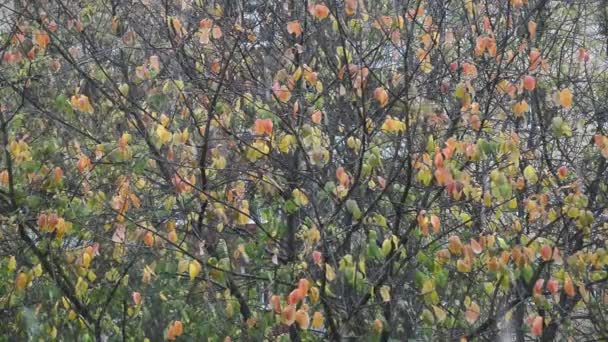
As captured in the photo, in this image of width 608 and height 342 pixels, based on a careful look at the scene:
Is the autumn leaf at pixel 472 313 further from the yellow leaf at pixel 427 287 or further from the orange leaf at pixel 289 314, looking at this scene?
the orange leaf at pixel 289 314

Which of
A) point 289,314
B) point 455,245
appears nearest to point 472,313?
point 455,245

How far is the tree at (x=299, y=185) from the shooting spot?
5.94 m

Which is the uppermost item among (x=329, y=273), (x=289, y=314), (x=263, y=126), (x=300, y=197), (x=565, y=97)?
(x=565, y=97)

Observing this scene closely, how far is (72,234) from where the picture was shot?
659cm

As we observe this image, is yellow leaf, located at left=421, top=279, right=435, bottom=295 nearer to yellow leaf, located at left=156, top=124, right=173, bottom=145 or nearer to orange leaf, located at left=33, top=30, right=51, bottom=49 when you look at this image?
yellow leaf, located at left=156, top=124, right=173, bottom=145

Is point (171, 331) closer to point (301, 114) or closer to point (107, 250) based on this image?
point (107, 250)

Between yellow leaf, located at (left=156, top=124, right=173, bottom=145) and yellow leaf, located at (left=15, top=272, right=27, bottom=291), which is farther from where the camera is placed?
yellow leaf, located at (left=15, top=272, right=27, bottom=291)

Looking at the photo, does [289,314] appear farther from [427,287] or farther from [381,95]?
[381,95]

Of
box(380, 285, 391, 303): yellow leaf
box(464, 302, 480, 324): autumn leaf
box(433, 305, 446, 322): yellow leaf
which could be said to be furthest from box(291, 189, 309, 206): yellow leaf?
box(464, 302, 480, 324): autumn leaf

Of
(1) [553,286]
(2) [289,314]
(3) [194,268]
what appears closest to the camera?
(2) [289,314]

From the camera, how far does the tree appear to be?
594cm

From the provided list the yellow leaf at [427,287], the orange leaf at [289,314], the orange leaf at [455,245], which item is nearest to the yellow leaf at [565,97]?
the orange leaf at [455,245]

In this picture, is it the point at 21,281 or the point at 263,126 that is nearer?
the point at 263,126

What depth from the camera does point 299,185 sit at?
20.9ft
